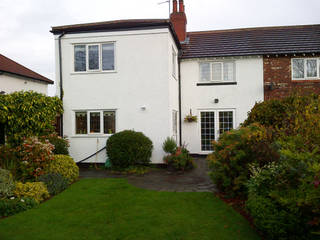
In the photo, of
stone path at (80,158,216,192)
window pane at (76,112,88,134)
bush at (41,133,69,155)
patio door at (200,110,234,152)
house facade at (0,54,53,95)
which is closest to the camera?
stone path at (80,158,216,192)

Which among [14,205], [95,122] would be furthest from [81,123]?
[14,205]

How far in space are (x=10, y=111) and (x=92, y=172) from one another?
12.5ft

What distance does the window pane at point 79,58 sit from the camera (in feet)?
40.5

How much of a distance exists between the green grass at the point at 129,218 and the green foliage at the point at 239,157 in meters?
0.56

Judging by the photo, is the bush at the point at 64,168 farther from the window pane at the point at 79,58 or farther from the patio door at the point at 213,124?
the patio door at the point at 213,124

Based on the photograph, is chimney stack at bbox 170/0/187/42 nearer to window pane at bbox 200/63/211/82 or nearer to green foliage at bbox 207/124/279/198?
window pane at bbox 200/63/211/82

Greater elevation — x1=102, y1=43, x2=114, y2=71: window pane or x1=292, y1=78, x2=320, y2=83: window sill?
x1=102, y1=43, x2=114, y2=71: window pane

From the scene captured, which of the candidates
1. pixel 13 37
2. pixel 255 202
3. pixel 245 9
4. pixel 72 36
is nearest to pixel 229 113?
pixel 245 9

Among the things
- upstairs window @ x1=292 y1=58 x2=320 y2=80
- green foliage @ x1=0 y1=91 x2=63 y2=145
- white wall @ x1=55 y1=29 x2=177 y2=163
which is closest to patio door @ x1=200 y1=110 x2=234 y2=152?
white wall @ x1=55 y1=29 x2=177 y2=163

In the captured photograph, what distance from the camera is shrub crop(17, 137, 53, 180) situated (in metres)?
8.18

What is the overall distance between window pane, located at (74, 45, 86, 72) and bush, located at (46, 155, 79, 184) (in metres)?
4.87

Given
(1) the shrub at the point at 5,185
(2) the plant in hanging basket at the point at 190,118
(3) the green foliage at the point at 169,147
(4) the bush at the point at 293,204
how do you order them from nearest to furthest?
(4) the bush at the point at 293,204 → (1) the shrub at the point at 5,185 → (3) the green foliage at the point at 169,147 → (2) the plant in hanging basket at the point at 190,118

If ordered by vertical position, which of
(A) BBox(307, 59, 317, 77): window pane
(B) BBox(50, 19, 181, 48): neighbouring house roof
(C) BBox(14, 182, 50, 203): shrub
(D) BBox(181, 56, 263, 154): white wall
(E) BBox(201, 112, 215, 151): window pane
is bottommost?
(C) BBox(14, 182, 50, 203): shrub

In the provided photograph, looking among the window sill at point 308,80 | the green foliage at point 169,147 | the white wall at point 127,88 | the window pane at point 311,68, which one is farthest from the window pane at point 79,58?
the window pane at point 311,68
